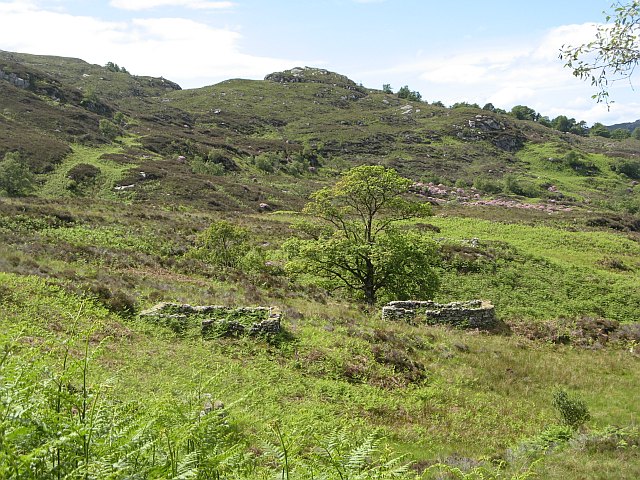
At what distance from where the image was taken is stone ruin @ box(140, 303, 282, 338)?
1387 centimetres

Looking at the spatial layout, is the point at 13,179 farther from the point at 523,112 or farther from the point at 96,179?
the point at 523,112

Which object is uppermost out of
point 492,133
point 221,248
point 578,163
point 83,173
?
point 492,133

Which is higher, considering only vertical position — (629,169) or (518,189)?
(629,169)

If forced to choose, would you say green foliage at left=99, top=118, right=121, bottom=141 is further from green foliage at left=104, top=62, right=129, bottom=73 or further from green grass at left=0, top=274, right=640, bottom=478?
green foliage at left=104, top=62, right=129, bottom=73

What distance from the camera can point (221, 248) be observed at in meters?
25.6

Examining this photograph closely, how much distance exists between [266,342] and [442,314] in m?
9.51

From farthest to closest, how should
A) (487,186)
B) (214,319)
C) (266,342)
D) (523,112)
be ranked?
1. (523,112)
2. (487,186)
3. (214,319)
4. (266,342)

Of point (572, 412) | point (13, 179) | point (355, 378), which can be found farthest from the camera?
point (13, 179)

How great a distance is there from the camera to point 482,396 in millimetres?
12711

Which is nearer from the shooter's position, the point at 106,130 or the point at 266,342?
the point at 266,342

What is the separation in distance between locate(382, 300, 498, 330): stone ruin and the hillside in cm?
83

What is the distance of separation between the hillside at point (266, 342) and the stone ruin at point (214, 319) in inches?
9.4

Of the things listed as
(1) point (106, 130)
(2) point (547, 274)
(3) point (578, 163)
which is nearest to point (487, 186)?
(3) point (578, 163)

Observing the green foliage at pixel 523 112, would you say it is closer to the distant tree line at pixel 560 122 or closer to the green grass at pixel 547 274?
the distant tree line at pixel 560 122
